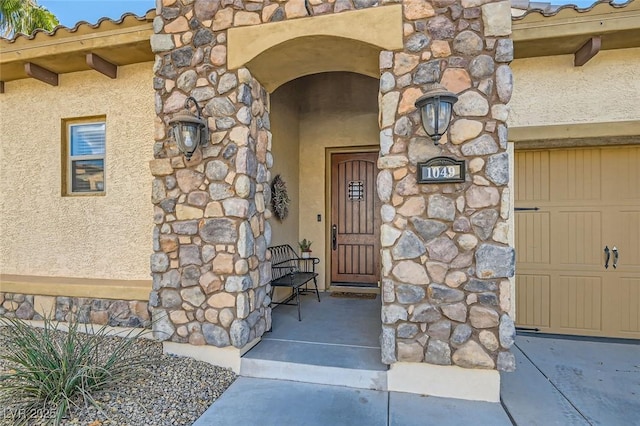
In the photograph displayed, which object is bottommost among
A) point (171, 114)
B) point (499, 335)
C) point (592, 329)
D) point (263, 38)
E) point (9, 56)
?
point (592, 329)

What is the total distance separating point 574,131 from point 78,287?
565cm

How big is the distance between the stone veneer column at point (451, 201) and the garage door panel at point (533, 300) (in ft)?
5.57

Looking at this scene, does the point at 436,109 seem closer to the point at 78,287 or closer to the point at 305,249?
the point at 305,249

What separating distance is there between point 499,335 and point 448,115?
172 centimetres

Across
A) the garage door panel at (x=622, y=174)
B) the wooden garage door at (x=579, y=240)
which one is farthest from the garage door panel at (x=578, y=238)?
the garage door panel at (x=622, y=174)

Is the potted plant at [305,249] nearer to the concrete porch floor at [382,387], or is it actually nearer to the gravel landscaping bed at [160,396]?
the concrete porch floor at [382,387]

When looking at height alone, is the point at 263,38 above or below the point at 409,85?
above

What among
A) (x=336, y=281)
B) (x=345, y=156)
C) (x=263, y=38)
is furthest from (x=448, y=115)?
(x=336, y=281)

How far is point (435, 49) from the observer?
2.71 meters

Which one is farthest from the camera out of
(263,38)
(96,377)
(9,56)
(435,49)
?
(9,56)

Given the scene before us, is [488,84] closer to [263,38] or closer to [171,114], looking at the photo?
[263,38]

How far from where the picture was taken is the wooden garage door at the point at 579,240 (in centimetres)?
380

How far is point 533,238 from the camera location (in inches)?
158

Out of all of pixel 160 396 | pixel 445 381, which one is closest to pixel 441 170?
pixel 445 381
